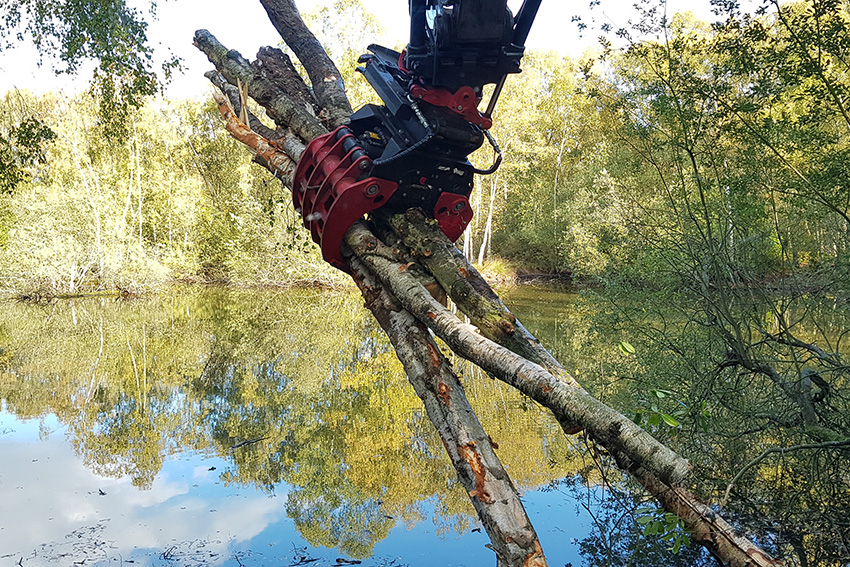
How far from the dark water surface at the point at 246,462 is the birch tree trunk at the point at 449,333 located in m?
2.57

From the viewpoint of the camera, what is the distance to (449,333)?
230 centimetres

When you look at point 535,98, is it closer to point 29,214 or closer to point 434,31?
point 29,214

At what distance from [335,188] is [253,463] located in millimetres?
4446

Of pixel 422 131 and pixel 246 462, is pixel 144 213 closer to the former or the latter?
pixel 246 462

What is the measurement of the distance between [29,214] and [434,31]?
2121 centimetres

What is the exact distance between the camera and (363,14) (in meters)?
26.6

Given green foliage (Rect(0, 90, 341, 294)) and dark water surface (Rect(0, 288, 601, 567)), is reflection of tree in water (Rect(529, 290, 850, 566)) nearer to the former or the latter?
dark water surface (Rect(0, 288, 601, 567))

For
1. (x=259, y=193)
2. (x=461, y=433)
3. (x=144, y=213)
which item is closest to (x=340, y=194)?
(x=461, y=433)

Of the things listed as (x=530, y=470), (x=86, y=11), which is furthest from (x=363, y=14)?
(x=530, y=470)

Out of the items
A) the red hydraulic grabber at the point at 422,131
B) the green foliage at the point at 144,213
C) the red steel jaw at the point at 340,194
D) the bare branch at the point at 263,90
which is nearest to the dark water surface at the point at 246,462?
the red steel jaw at the point at 340,194

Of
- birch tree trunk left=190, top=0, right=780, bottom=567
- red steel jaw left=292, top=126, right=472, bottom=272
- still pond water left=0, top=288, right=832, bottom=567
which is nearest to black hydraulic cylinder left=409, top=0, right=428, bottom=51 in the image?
red steel jaw left=292, top=126, right=472, bottom=272

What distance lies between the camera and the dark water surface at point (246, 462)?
15.3 ft

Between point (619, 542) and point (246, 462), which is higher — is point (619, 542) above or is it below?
below

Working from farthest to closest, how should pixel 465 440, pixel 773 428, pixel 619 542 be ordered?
1. pixel 773 428
2. pixel 619 542
3. pixel 465 440
